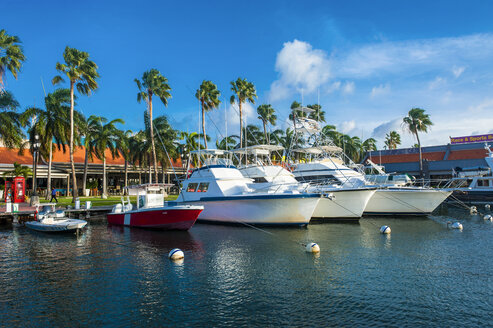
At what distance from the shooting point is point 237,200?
21.4 metres

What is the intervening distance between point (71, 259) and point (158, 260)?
11.7ft

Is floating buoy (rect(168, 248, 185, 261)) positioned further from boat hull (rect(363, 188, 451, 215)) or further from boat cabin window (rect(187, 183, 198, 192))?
boat hull (rect(363, 188, 451, 215))

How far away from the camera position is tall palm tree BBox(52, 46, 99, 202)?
32.7 m

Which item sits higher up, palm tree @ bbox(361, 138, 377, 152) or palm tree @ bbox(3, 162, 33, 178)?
palm tree @ bbox(361, 138, 377, 152)

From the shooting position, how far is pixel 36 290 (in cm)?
984

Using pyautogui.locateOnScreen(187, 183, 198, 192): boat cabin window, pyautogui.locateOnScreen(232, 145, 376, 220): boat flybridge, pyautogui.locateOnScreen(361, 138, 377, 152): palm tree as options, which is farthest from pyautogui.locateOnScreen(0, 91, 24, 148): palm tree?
pyautogui.locateOnScreen(361, 138, 377, 152): palm tree

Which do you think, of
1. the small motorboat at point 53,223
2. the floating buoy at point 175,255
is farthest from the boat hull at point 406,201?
the small motorboat at point 53,223

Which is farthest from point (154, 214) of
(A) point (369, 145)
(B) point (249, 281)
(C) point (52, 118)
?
(A) point (369, 145)

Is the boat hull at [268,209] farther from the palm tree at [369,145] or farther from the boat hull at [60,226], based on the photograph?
the palm tree at [369,145]

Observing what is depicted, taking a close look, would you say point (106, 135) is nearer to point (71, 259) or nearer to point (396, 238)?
point (71, 259)

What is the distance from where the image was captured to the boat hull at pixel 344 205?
77.0 ft

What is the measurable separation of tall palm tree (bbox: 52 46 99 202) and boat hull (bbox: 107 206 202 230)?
47.3 ft

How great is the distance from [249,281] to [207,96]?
115 ft

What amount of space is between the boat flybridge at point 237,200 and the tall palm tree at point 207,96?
1853cm
